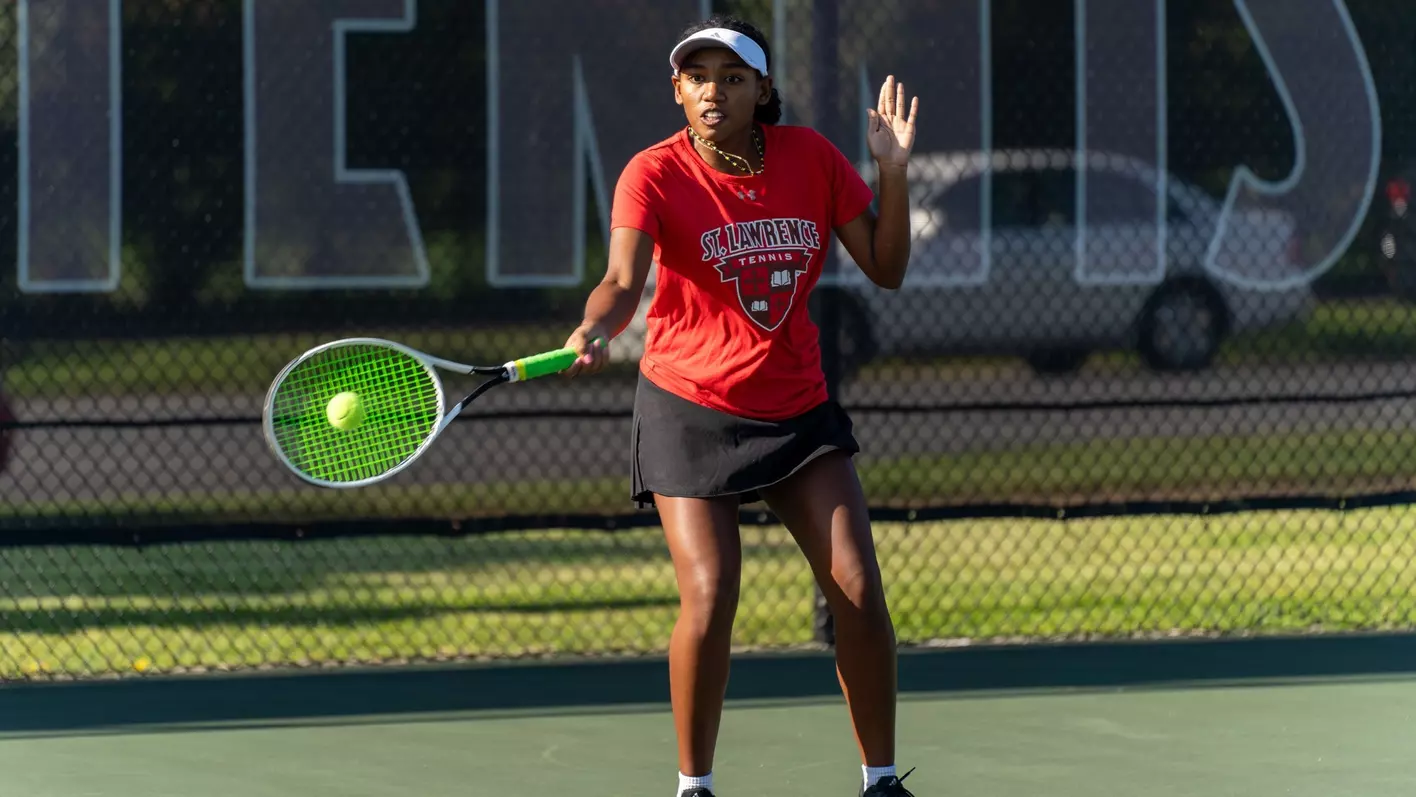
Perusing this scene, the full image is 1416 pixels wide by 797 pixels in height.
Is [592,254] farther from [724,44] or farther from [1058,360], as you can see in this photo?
[724,44]

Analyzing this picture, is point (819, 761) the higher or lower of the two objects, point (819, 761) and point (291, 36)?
the lower

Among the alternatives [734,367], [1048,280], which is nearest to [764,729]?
[734,367]

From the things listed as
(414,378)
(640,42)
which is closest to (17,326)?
(640,42)

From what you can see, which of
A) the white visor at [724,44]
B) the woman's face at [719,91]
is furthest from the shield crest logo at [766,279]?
the white visor at [724,44]

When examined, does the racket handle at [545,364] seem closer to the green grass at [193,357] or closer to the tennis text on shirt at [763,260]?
the tennis text on shirt at [763,260]

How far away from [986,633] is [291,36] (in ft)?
9.80

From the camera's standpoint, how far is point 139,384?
669 cm

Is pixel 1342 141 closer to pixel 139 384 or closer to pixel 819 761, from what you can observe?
pixel 819 761

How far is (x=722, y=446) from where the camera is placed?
3822 millimetres

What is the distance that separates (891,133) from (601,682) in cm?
231

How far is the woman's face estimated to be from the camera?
378 cm

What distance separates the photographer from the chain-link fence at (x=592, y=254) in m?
6.26

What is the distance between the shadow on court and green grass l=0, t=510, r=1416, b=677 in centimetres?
22

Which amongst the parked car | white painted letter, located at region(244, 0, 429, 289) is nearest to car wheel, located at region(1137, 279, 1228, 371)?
the parked car
